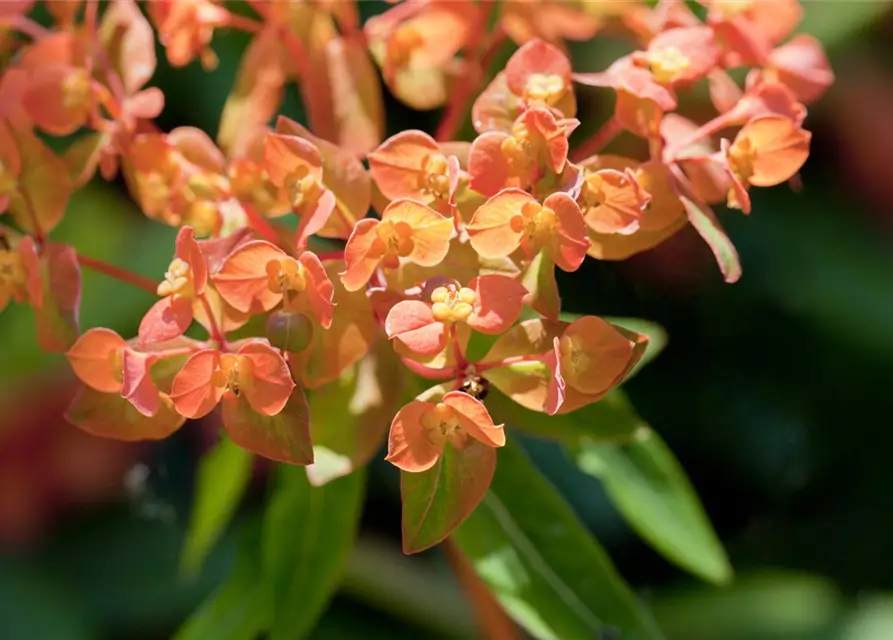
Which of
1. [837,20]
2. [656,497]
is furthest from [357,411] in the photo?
[837,20]

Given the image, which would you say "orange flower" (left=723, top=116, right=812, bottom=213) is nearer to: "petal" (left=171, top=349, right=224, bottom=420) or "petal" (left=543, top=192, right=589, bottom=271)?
"petal" (left=543, top=192, right=589, bottom=271)

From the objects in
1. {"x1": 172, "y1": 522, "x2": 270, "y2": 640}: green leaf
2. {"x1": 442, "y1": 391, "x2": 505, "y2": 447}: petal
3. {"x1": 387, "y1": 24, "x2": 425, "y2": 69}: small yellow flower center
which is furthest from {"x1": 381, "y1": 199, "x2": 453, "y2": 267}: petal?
{"x1": 172, "y1": 522, "x2": 270, "y2": 640}: green leaf

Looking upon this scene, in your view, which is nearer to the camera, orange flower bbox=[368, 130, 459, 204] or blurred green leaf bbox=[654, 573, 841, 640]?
orange flower bbox=[368, 130, 459, 204]

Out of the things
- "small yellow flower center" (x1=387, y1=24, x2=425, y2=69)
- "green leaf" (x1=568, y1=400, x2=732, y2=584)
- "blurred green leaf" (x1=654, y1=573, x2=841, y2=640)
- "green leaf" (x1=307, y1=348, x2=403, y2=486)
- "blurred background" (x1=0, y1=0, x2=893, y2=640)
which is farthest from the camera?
"blurred background" (x1=0, y1=0, x2=893, y2=640)

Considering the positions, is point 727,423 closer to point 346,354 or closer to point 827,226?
point 827,226

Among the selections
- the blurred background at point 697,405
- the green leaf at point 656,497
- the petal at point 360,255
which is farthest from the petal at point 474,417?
the blurred background at point 697,405

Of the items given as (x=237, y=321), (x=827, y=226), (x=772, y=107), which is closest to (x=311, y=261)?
(x=237, y=321)
